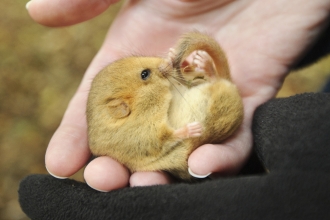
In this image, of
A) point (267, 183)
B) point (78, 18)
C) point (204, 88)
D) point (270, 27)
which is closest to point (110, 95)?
point (204, 88)

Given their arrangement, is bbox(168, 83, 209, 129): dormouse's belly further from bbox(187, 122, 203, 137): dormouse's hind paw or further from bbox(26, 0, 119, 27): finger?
bbox(26, 0, 119, 27): finger

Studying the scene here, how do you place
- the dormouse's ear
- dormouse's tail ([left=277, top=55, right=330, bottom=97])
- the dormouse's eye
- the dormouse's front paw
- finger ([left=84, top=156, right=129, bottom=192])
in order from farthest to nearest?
dormouse's tail ([left=277, top=55, right=330, bottom=97]) → the dormouse's front paw → the dormouse's eye → the dormouse's ear → finger ([left=84, top=156, right=129, bottom=192])

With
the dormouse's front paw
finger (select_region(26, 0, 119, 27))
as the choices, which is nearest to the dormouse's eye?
the dormouse's front paw

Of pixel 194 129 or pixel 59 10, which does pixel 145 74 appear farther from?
pixel 59 10

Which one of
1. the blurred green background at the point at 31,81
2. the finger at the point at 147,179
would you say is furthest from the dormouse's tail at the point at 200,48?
the blurred green background at the point at 31,81

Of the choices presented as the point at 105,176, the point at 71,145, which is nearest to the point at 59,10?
the point at 71,145

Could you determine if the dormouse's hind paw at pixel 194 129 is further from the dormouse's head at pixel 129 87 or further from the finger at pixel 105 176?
the finger at pixel 105 176

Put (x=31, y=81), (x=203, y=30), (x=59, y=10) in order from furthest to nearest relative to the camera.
→ (x=31, y=81), (x=203, y=30), (x=59, y=10)
